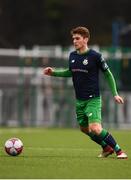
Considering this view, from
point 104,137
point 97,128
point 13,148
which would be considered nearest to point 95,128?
point 97,128

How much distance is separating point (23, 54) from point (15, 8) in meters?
18.1

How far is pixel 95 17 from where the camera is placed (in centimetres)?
5209

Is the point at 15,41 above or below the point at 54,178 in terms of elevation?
above

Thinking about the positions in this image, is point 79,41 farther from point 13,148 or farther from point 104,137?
point 13,148

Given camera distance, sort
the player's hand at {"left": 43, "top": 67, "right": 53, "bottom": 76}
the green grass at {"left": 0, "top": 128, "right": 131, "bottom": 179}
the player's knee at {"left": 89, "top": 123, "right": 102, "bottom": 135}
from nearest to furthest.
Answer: the green grass at {"left": 0, "top": 128, "right": 131, "bottom": 179}, the player's knee at {"left": 89, "top": 123, "right": 102, "bottom": 135}, the player's hand at {"left": 43, "top": 67, "right": 53, "bottom": 76}

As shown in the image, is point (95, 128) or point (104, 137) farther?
point (104, 137)

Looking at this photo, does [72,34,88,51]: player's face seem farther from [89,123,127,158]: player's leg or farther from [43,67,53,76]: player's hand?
[89,123,127,158]: player's leg

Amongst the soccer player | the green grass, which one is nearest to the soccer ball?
the green grass

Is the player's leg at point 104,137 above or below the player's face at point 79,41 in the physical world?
below

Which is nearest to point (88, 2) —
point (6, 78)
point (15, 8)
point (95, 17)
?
point (95, 17)

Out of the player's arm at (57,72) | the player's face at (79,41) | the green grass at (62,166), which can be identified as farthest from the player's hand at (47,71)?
the green grass at (62,166)

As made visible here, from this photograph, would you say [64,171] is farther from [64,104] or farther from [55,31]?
[55,31]

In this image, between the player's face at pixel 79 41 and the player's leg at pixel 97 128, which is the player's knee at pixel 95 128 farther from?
the player's face at pixel 79 41

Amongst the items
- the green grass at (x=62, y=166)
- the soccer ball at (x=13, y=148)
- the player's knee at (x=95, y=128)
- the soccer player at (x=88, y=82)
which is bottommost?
the green grass at (x=62, y=166)
